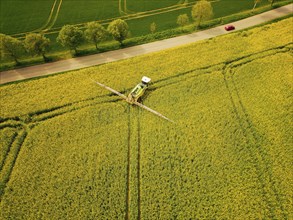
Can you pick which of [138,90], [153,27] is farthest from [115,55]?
[138,90]

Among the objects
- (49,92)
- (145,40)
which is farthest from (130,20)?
(49,92)

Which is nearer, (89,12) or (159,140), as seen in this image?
(159,140)

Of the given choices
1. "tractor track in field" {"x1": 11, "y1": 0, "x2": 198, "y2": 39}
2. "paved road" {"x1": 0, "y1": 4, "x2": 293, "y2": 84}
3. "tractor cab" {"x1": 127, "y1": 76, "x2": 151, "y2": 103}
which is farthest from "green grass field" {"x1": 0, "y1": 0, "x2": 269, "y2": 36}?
"tractor cab" {"x1": 127, "y1": 76, "x2": 151, "y2": 103}

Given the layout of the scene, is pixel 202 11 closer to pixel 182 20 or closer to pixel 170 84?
pixel 182 20

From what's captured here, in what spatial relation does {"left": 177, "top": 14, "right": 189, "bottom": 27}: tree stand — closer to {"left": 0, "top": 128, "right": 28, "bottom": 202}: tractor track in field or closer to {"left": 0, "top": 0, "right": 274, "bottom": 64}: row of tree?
{"left": 0, "top": 0, "right": 274, "bottom": 64}: row of tree

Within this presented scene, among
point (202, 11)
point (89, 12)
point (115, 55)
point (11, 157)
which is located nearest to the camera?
point (11, 157)

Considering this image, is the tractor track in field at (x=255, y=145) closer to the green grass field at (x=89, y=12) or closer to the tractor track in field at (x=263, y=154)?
the tractor track in field at (x=263, y=154)
